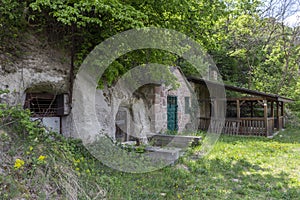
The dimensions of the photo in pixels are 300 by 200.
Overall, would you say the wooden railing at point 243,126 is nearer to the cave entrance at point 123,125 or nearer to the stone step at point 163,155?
the cave entrance at point 123,125

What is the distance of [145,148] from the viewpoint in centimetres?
608

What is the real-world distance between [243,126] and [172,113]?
157 inches

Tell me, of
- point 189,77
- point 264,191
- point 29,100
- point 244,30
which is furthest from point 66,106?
point 244,30

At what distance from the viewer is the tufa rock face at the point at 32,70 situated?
4.17 metres

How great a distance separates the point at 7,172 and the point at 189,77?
10849 mm

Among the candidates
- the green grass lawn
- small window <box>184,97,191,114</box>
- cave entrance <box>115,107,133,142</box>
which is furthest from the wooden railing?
cave entrance <box>115,107,133,142</box>

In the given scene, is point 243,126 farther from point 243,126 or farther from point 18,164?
point 18,164

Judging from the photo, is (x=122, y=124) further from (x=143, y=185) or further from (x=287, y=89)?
(x=287, y=89)

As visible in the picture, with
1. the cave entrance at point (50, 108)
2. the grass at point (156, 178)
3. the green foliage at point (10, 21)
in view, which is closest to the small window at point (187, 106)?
the grass at point (156, 178)

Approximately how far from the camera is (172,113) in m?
10.6

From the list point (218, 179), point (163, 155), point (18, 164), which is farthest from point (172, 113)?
point (18, 164)

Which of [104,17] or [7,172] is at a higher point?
[104,17]

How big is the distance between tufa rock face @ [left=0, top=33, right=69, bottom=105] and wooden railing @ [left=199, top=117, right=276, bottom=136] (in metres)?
9.22

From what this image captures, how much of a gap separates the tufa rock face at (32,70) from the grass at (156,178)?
133 cm
